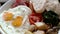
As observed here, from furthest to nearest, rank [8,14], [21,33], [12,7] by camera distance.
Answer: [12,7], [8,14], [21,33]

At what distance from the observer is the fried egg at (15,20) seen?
1.23 m

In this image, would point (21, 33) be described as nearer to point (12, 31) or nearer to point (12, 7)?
point (12, 31)

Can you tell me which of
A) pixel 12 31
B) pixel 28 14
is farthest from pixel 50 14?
pixel 12 31

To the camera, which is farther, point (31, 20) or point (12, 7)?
point (12, 7)

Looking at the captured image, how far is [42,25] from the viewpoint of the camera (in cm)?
124

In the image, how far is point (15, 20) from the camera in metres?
1.28

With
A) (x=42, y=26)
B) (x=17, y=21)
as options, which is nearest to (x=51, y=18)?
(x=42, y=26)

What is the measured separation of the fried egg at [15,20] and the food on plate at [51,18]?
0.14m

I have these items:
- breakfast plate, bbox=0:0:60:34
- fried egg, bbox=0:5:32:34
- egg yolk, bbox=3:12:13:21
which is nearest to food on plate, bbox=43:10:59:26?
breakfast plate, bbox=0:0:60:34

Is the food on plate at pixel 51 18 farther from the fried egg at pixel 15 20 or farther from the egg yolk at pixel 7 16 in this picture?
the egg yolk at pixel 7 16

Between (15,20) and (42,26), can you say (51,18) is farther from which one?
(15,20)

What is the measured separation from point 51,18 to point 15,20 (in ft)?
0.87

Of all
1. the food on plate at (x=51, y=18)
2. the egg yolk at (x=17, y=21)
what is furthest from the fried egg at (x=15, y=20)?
the food on plate at (x=51, y=18)

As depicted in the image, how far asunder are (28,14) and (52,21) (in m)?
0.21
